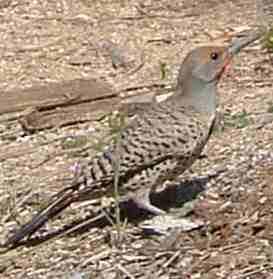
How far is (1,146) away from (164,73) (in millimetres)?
1173

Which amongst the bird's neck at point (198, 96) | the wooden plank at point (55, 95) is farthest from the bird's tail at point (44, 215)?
the wooden plank at point (55, 95)

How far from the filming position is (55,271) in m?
5.40

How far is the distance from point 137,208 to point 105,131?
4.14 feet

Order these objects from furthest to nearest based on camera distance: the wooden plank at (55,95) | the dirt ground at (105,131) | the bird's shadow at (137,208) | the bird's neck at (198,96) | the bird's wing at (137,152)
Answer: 1. the wooden plank at (55,95)
2. the bird's neck at (198,96)
3. the bird's shadow at (137,208)
4. the bird's wing at (137,152)
5. the dirt ground at (105,131)

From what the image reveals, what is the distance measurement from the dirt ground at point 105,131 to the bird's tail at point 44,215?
54 millimetres

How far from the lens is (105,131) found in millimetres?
7188

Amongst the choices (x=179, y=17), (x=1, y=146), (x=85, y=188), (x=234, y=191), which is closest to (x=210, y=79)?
(x=234, y=191)

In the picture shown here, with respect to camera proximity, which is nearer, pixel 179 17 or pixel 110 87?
pixel 110 87

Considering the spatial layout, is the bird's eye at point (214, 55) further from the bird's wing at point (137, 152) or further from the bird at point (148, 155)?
the bird's wing at point (137, 152)

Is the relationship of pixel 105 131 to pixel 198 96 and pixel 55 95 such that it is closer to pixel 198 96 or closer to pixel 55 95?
pixel 55 95

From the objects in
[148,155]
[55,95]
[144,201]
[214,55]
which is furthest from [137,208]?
[55,95]

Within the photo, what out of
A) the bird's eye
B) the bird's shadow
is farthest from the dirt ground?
the bird's eye

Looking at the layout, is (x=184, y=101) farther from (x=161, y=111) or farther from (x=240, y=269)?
(x=240, y=269)

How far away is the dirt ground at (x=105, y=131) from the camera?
5.38m
